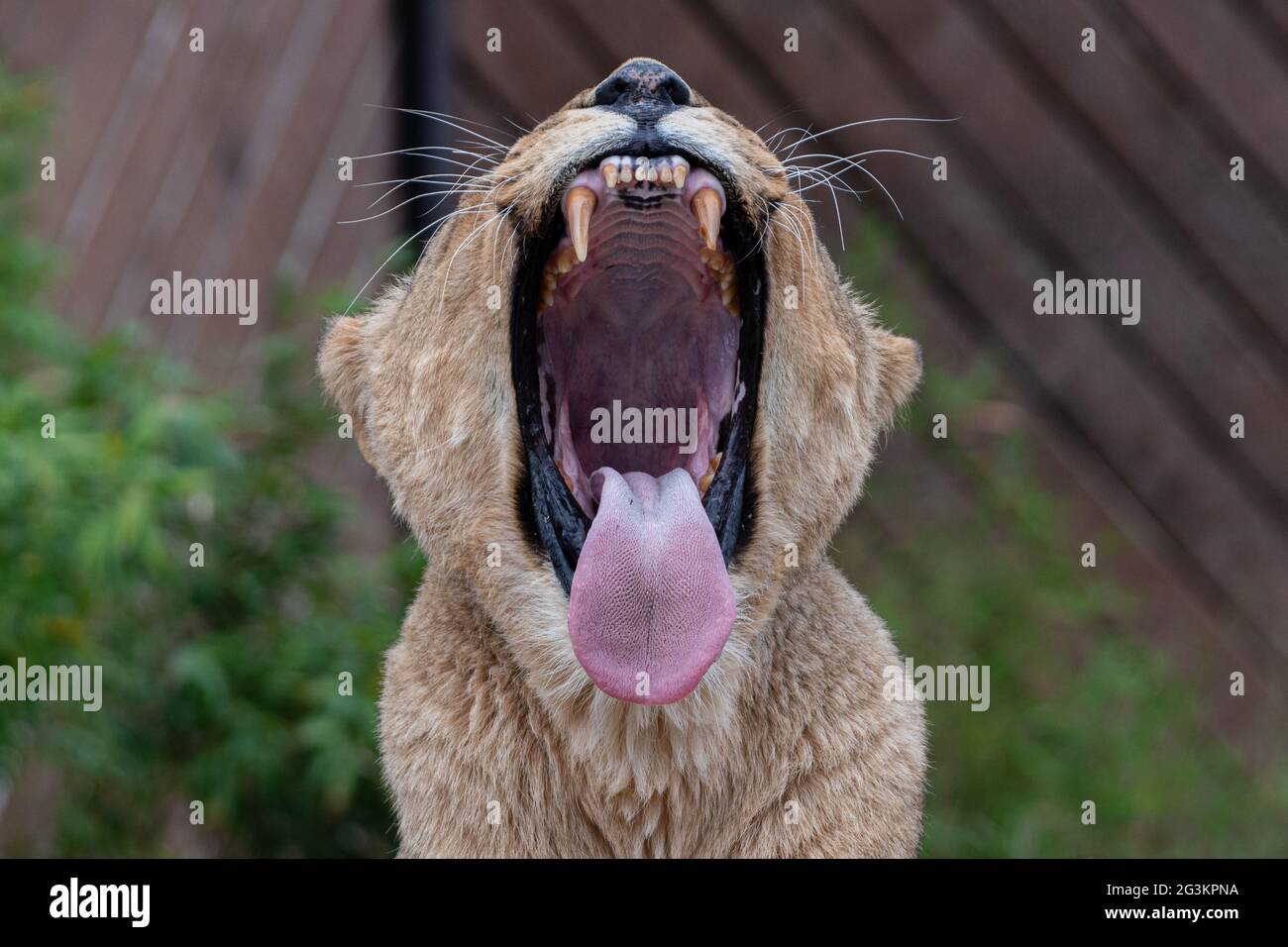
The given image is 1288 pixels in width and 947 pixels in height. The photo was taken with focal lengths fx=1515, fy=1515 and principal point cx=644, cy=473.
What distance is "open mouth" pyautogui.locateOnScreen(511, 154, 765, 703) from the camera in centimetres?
260

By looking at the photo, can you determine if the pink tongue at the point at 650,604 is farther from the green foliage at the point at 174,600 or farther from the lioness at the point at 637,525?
the green foliage at the point at 174,600

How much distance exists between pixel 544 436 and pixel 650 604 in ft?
1.46


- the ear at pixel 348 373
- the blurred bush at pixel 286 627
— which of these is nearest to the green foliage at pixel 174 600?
the blurred bush at pixel 286 627

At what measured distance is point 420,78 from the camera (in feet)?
19.0

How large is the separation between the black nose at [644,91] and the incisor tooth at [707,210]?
0.54 ft

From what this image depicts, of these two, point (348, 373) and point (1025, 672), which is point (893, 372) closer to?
point (348, 373)

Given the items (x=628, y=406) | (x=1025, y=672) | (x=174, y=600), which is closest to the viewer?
(x=628, y=406)

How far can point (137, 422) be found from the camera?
4.26m

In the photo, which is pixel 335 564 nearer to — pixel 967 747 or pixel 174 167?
pixel 174 167

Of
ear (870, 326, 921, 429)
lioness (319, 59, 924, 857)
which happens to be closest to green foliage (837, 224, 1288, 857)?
ear (870, 326, 921, 429)

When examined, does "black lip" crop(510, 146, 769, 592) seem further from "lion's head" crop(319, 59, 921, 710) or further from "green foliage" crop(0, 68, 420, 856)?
"green foliage" crop(0, 68, 420, 856)

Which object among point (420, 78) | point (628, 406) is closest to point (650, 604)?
point (628, 406)

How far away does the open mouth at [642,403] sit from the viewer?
8.54 ft

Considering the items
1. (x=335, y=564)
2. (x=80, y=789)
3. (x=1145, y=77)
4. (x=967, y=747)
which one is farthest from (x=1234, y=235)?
(x=80, y=789)
